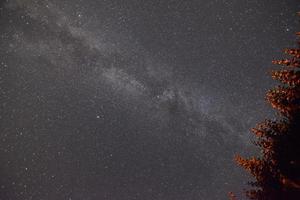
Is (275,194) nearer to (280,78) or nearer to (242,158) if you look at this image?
(242,158)

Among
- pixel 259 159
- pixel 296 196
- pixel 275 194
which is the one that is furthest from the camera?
pixel 259 159

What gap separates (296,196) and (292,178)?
414 mm

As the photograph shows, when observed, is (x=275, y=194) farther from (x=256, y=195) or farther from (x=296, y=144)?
(x=296, y=144)

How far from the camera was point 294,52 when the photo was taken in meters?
10.1

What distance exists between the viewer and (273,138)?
31.8 ft

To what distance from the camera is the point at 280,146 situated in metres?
9.40

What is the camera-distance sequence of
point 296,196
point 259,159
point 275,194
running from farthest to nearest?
point 259,159 → point 275,194 → point 296,196

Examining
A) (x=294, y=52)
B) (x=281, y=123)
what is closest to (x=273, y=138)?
(x=281, y=123)

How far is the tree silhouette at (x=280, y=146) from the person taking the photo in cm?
898

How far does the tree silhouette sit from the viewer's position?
898 centimetres

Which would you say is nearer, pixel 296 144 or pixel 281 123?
pixel 296 144

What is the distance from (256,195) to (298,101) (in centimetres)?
268

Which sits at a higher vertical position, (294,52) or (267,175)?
(294,52)

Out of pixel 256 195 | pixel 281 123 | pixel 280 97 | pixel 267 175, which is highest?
pixel 280 97
